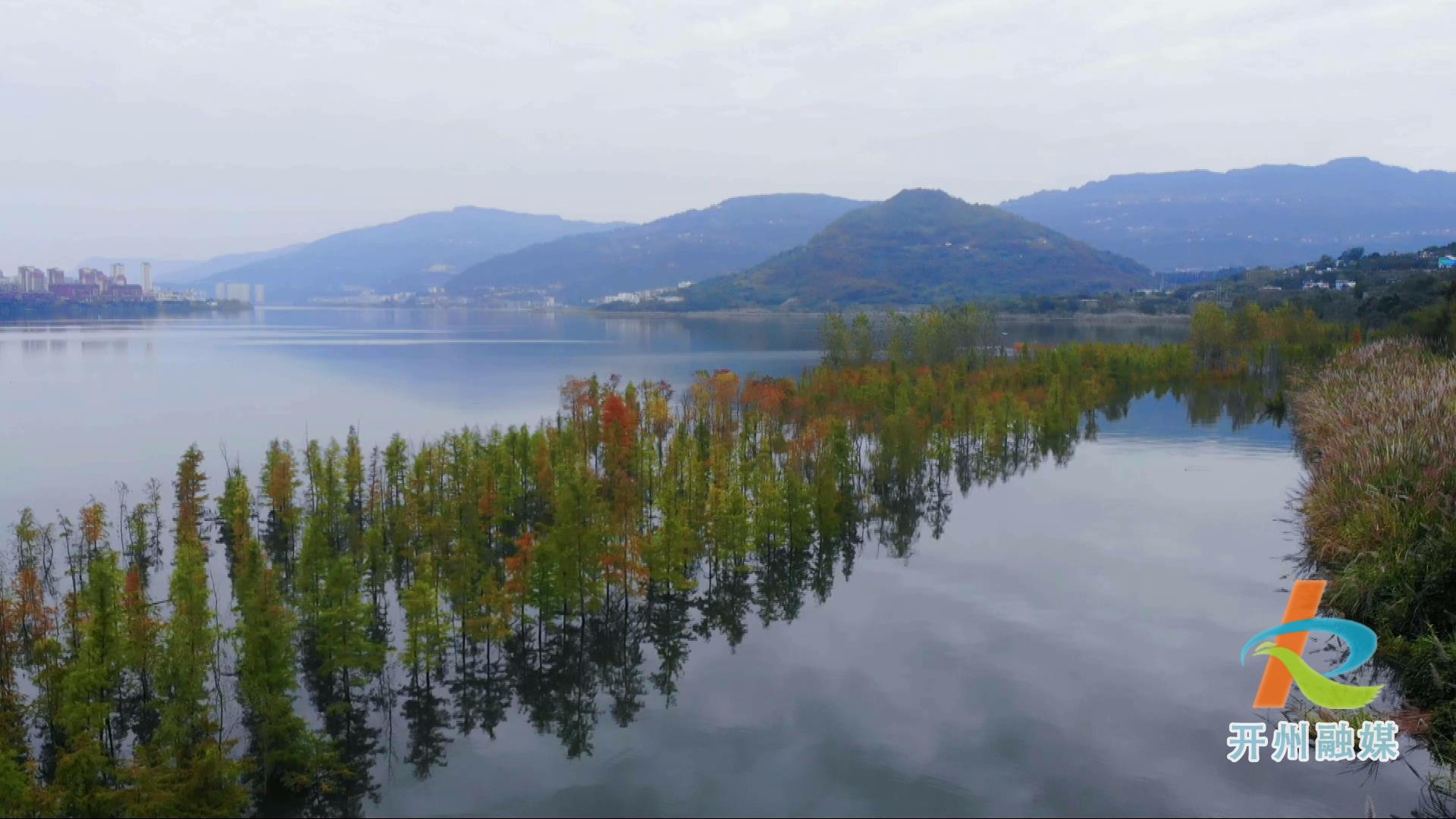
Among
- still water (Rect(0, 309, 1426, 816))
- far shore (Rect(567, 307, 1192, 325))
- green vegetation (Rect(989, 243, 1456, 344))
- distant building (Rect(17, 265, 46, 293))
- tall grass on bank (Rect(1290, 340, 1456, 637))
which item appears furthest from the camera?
distant building (Rect(17, 265, 46, 293))

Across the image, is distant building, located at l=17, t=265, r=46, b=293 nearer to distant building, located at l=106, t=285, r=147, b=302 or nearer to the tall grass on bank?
distant building, located at l=106, t=285, r=147, b=302

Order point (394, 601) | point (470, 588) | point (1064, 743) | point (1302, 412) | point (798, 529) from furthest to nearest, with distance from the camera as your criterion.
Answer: point (1302, 412), point (798, 529), point (394, 601), point (470, 588), point (1064, 743)

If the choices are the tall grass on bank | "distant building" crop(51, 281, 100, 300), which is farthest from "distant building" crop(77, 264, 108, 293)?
the tall grass on bank

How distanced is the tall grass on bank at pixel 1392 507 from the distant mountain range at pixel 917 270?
12239 cm

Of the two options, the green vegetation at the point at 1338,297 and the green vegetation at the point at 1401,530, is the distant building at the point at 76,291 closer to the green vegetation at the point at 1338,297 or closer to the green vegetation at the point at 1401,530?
the green vegetation at the point at 1338,297

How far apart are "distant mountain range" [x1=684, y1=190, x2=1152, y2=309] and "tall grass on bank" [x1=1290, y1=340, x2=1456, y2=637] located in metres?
122

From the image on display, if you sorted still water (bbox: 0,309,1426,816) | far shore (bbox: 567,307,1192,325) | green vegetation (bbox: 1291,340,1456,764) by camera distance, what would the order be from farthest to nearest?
1. far shore (bbox: 567,307,1192,325)
2. green vegetation (bbox: 1291,340,1456,764)
3. still water (bbox: 0,309,1426,816)

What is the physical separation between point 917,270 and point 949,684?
15986 centimetres

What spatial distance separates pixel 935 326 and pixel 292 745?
42.5 meters

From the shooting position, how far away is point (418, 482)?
2119 centimetres

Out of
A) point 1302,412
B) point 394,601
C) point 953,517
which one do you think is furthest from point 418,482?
point 1302,412

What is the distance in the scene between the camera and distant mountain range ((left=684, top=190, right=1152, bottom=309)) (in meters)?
156

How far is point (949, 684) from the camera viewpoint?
14406mm

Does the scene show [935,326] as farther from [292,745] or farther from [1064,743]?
[292,745]
